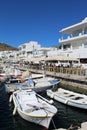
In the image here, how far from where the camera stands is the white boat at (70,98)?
21.7 meters


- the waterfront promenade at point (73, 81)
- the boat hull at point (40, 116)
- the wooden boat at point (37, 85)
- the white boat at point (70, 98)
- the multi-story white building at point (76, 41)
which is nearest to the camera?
the boat hull at point (40, 116)

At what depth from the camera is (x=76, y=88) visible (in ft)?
107

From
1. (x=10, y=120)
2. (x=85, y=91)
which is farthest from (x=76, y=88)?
(x=10, y=120)

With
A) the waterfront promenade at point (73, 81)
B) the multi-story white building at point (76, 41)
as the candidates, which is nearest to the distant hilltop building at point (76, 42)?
the multi-story white building at point (76, 41)

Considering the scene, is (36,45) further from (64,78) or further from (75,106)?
(75,106)

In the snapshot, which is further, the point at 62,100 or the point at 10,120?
the point at 62,100

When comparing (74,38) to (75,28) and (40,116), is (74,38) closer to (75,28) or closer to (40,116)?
(75,28)

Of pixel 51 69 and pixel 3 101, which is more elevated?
pixel 51 69

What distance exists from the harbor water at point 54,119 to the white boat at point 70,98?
0.48 meters

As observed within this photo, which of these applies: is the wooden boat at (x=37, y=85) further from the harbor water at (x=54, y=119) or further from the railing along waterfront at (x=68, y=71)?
the harbor water at (x=54, y=119)

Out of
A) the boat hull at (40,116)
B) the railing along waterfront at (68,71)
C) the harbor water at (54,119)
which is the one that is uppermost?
the railing along waterfront at (68,71)

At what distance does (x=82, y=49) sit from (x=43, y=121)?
29757mm

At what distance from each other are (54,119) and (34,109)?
2.08 m

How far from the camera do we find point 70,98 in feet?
77.9
